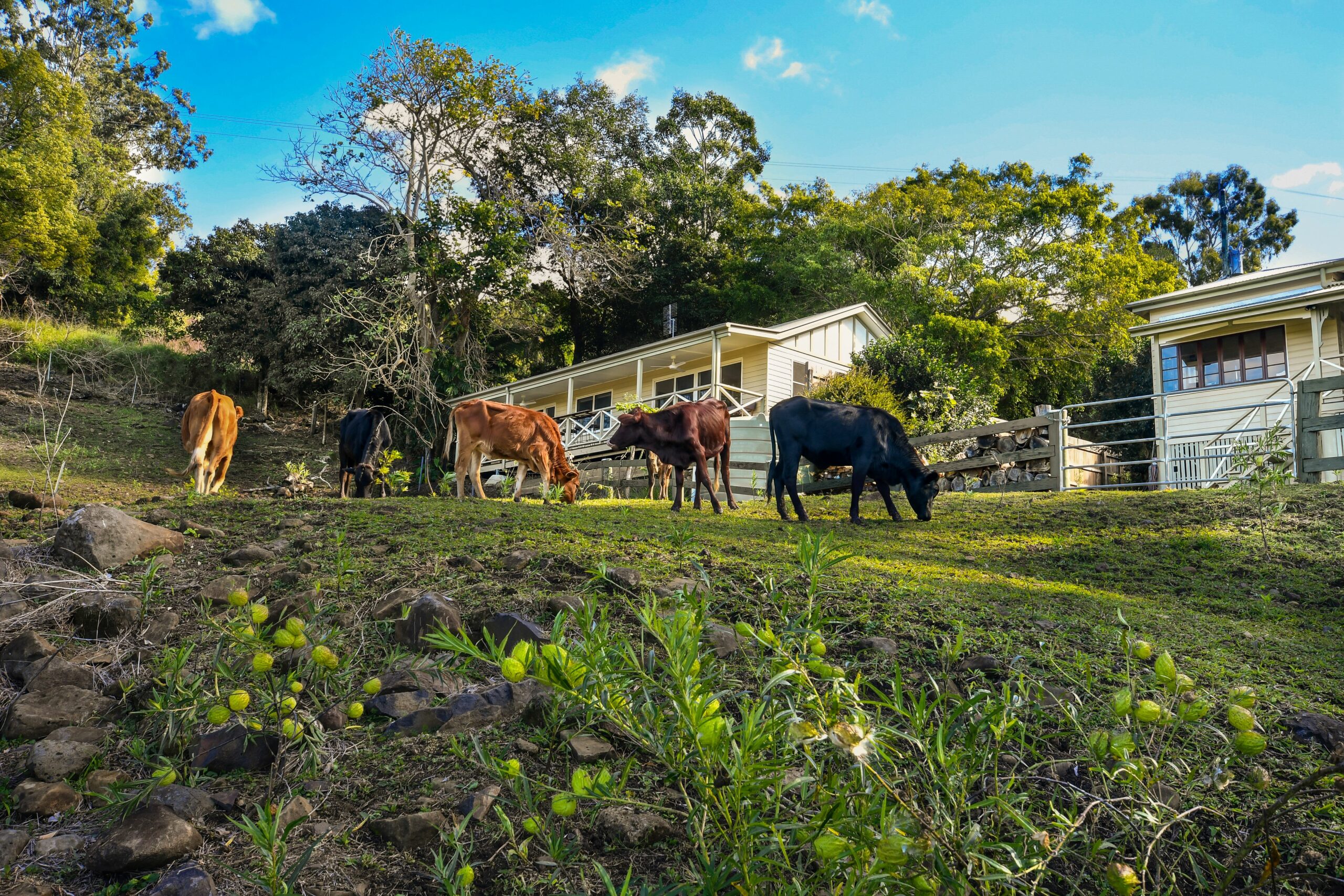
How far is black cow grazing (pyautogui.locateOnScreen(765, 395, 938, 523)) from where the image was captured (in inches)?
431

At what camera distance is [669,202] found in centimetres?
3809

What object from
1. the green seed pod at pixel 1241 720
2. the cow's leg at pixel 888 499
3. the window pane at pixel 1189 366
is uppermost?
the window pane at pixel 1189 366

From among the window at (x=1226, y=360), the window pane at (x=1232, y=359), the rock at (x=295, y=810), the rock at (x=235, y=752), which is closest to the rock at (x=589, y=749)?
the rock at (x=295, y=810)

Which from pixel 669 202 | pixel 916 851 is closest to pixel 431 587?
pixel 916 851

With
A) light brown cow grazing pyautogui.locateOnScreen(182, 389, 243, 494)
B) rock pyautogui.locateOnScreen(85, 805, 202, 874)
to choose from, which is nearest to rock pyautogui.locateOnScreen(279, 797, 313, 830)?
rock pyautogui.locateOnScreen(85, 805, 202, 874)

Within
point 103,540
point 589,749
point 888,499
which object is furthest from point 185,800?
point 888,499

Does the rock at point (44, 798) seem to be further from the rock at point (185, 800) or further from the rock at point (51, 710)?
the rock at point (51, 710)

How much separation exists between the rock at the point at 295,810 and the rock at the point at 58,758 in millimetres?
985

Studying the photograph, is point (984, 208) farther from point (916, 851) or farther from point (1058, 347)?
point (916, 851)

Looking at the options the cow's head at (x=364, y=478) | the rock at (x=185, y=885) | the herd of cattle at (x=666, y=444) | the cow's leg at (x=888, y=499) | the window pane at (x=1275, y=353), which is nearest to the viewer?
the rock at (x=185, y=885)

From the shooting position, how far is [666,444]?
12.7m

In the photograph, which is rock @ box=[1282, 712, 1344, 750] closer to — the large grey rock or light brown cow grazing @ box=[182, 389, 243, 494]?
the large grey rock

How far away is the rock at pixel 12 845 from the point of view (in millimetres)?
2688

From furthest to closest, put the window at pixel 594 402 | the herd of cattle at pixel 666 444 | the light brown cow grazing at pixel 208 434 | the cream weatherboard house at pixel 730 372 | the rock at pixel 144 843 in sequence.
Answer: the window at pixel 594 402
the cream weatherboard house at pixel 730 372
the light brown cow grazing at pixel 208 434
the herd of cattle at pixel 666 444
the rock at pixel 144 843
